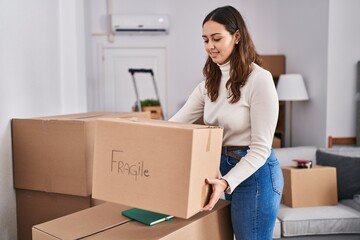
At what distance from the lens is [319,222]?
2.29 metres

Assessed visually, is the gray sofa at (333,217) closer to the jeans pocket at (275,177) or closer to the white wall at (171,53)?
the white wall at (171,53)

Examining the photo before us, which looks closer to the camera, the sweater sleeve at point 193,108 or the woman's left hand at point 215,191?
the woman's left hand at point 215,191

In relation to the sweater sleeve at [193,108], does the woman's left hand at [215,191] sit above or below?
below

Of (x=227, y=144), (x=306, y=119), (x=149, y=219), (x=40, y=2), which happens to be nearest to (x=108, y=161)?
(x=149, y=219)

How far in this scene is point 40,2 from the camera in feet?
6.24

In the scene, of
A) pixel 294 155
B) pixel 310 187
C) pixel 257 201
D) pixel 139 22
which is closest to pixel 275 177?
A: pixel 257 201

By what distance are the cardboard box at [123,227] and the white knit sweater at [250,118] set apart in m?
0.18

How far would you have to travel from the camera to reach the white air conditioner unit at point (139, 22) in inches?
162

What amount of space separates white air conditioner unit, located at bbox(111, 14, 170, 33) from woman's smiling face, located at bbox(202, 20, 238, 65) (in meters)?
3.05

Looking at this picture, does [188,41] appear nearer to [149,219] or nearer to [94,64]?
[94,64]

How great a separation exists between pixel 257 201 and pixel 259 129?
0.24 metres

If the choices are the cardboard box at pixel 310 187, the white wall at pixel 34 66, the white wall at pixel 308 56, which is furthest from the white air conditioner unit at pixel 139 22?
the cardboard box at pixel 310 187

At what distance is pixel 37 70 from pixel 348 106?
256 cm

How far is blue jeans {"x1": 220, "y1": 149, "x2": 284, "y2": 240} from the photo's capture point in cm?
120
